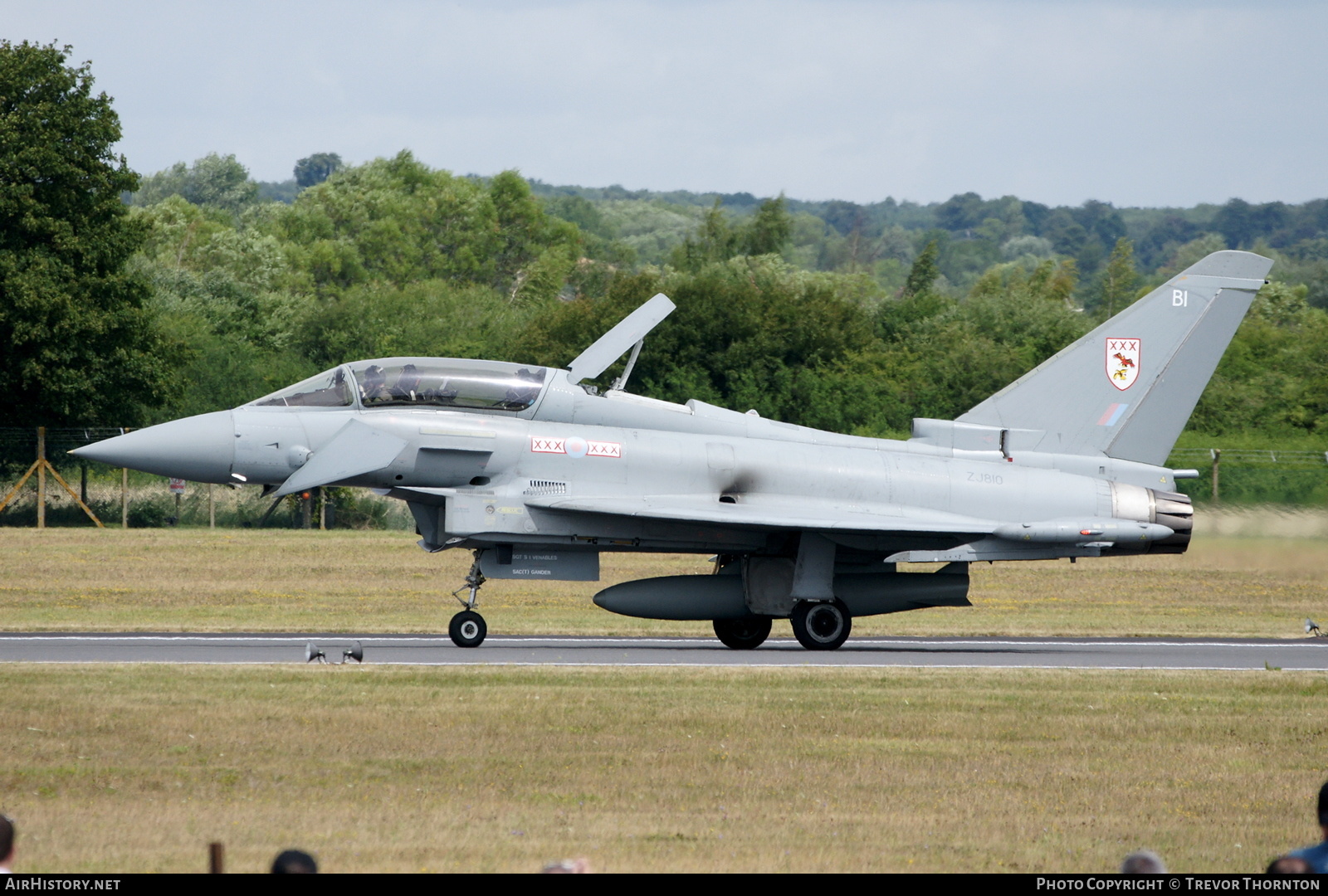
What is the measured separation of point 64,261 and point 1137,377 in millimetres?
29850

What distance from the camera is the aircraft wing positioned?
17.1 m

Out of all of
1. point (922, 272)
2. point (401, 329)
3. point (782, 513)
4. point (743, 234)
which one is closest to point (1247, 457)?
point (782, 513)

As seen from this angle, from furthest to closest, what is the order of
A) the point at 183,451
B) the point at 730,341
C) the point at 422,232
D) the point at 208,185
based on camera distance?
the point at 208,185, the point at 422,232, the point at 730,341, the point at 183,451

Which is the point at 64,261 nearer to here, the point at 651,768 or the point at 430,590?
the point at 430,590

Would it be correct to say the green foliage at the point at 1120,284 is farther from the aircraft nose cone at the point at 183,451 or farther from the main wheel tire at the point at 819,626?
the aircraft nose cone at the point at 183,451

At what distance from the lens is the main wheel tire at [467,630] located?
→ 17.3 m

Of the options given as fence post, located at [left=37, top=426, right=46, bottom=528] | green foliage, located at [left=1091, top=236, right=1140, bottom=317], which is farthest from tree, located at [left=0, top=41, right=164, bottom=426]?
green foliage, located at [left=1091, top=236, right=1140, bottom=317]

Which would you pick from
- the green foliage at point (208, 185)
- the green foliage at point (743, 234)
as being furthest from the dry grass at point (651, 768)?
the green foliage at point (208, 185)

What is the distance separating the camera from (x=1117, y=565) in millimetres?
30641

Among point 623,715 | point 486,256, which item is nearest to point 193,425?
point 623,715

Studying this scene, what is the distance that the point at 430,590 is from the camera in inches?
1053

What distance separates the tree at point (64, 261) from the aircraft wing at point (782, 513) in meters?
25.2

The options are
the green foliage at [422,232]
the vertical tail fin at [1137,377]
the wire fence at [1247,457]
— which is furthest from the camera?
the green foliage at [422,232]

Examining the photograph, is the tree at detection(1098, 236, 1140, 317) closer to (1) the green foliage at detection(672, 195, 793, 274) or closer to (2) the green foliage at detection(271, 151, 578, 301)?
(1) the green foliage at detection(672, 195, 793, 274)
